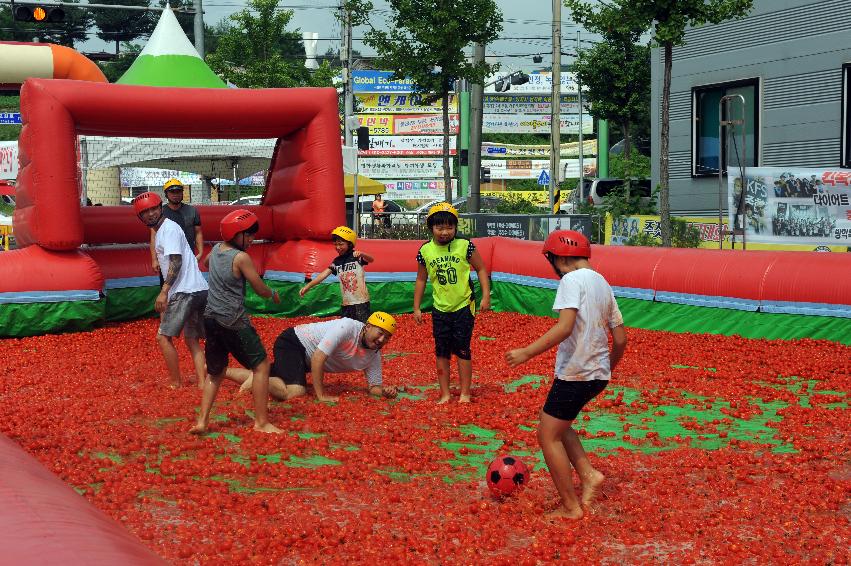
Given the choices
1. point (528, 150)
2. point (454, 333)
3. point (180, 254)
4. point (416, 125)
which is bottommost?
point (454, 333)

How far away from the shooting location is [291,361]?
9.91m

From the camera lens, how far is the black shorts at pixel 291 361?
32.4ft

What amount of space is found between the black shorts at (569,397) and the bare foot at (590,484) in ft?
1.68

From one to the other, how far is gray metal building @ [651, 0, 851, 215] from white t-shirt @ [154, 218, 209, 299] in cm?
1342

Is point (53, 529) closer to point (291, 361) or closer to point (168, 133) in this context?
point (291, 361)

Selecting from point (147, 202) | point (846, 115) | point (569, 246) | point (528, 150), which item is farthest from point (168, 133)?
point (528, 150)

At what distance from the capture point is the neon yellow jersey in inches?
393

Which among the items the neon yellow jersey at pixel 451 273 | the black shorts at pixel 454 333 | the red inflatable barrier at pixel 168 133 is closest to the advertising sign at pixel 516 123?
the red inflatable barrier at pixel 168 133

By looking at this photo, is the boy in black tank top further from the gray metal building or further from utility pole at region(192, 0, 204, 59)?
utility pole at region(192, 0, 204, 59)

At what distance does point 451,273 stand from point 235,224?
7.88 ft

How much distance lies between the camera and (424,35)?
32719 mm

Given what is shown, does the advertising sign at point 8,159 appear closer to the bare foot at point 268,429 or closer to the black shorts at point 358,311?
the black shorts at point 358,311

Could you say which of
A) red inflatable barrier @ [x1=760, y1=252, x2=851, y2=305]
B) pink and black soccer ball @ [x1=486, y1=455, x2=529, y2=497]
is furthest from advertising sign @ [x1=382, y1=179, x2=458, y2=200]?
pink and black soccer ball @ [x1=486, y1=455, x2=529, y2=497]

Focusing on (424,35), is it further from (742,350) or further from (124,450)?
(124,450)
